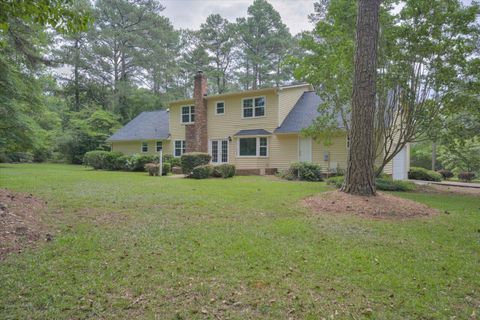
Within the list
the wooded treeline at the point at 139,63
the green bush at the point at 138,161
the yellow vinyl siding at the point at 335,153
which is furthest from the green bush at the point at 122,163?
the yellow vinyl siding at the point at 335,153

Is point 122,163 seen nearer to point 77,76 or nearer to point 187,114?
point 187,114

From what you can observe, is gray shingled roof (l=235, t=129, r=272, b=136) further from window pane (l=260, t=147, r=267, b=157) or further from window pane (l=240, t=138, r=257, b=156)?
window pane (l=260, t=147, r=267, b=157)

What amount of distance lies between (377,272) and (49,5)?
5.03 m

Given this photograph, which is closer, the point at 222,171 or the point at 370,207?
the point at 370,207

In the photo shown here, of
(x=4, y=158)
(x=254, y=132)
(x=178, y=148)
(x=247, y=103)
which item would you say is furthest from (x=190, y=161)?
(x=4, y=158)

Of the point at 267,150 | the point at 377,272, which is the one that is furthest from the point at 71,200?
the point at 267,150

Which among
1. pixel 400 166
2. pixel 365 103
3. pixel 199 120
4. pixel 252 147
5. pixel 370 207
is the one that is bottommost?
pixel 370 207

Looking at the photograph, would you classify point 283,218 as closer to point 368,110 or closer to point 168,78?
point 368,110

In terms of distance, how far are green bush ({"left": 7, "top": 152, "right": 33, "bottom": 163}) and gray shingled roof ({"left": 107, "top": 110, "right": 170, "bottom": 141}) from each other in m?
8.80

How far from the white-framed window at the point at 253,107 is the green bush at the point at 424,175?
970 cm

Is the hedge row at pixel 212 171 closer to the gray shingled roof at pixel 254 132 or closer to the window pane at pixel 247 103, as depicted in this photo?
the gray shingled roof at pixel 254 132

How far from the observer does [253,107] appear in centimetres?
1894

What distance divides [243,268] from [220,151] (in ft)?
54.6

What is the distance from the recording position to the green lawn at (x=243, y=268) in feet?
9.16
